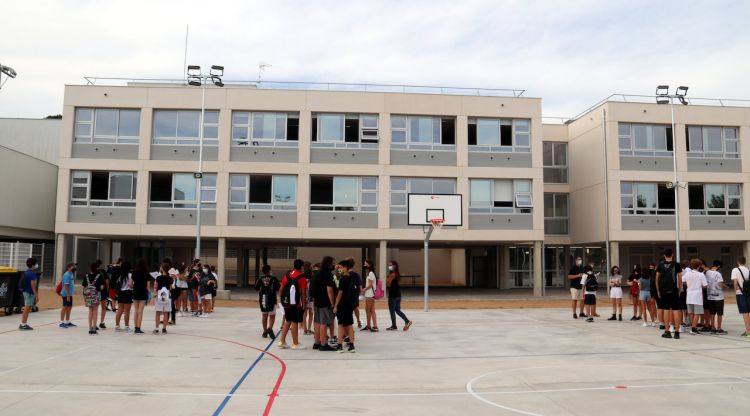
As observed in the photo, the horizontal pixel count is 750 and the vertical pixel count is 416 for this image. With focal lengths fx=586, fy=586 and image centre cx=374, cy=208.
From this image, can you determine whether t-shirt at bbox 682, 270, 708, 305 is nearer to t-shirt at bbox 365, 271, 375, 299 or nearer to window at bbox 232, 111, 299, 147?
t-shirt at bbox 365, 271, 375, 299

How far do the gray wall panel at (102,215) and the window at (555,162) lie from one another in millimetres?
24957

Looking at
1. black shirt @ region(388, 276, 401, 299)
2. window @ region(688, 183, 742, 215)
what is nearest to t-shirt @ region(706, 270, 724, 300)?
black shirt @ region(388, 276, 401, 299)

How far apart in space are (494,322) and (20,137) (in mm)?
41111

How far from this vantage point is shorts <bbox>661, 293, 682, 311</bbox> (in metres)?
13.3

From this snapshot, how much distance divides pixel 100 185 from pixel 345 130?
A: 42.7ft

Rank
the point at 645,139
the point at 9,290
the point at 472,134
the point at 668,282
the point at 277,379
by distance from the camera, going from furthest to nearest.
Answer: the point at 645,139 < the point at 472,134 < the point at 9,290 < the point at 668,282 < the point at 277,379

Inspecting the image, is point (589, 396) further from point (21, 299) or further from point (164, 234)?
point (164, 234)

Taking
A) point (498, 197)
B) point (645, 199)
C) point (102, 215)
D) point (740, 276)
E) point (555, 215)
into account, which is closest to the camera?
point (740, 276)

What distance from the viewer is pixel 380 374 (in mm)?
9305

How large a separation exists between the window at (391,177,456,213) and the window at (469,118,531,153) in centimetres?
267

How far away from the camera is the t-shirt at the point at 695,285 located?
13.6m

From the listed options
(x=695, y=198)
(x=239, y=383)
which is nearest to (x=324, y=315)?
(x=239, y=383)

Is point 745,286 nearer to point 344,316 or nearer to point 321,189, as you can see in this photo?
point 344,316

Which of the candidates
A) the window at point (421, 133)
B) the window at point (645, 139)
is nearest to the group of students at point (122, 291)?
the window at point (421, 133)
